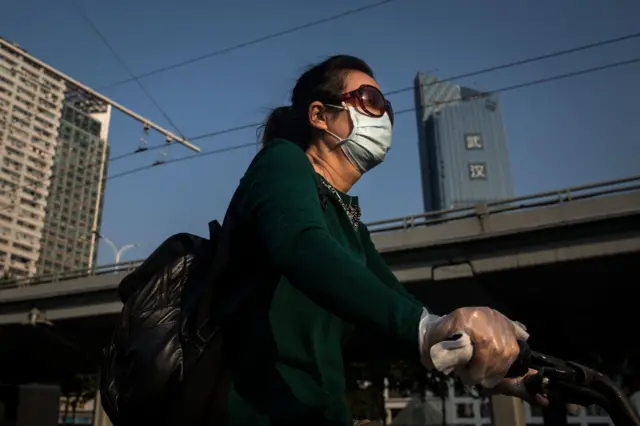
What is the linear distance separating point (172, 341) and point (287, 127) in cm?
93

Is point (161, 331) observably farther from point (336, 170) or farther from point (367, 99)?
point (367, 99)

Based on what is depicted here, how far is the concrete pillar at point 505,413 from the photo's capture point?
1928cm

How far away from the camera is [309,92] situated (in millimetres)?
1987

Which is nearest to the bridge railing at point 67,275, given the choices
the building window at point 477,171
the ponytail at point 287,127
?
the ponytail at point 287,127

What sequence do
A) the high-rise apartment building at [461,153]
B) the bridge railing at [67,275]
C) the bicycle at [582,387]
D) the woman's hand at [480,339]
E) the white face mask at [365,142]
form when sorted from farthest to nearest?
the high-rise apartment building at [461,153] < the bridge railing at [67,275] < the white face mask at [365,142] < the bicycle at [582,387] < the woman's hand at [480,339]

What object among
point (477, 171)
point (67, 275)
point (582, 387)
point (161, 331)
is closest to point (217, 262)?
point (161, 331)

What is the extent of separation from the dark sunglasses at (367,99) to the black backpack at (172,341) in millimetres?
588

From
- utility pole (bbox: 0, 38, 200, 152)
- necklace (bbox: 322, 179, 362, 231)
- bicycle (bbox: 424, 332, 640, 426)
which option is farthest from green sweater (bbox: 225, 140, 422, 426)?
utility pole (bbox: 0, 38, 200, 152)

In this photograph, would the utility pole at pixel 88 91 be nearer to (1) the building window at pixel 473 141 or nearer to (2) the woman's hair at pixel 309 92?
(2) the woman's hair at pixel 309 92

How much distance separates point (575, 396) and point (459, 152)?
483ft

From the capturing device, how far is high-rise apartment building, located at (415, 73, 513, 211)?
141 metres

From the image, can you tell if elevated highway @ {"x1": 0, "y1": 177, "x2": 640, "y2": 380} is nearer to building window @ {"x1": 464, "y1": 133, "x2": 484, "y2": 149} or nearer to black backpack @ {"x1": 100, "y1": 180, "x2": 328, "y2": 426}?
black backpack @ {"x1": 100, "y1": 180, "x2": 328, "y2": 426}

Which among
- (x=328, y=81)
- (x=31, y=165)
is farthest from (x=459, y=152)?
(x=328, y=81)

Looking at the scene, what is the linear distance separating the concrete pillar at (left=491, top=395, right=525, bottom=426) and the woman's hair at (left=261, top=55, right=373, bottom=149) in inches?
755
